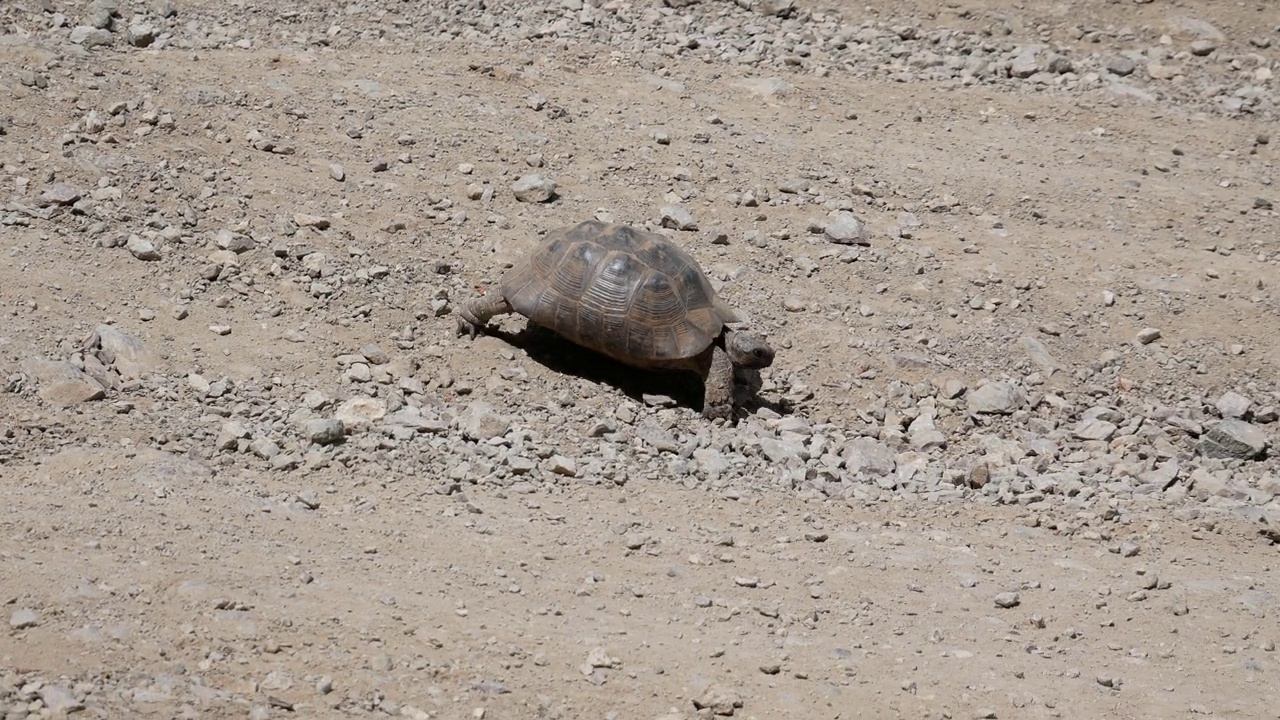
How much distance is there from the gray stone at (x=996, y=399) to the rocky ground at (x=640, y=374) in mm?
38

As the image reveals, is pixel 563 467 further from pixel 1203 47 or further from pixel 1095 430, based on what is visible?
pixel 1203 47

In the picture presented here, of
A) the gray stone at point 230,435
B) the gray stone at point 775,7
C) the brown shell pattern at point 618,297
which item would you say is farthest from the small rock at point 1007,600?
the gray stone at point 775,7

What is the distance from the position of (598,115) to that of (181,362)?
543cm

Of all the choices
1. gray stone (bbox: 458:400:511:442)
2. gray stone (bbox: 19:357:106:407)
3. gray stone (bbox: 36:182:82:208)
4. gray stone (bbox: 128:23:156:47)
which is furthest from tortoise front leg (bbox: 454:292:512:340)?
gray stone (bbox: 128:23:156:47)

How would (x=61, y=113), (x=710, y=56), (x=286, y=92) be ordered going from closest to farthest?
(x=61, y=113), (x=286, y=92), (x=710, y=56)

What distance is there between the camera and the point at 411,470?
7625 millimetres

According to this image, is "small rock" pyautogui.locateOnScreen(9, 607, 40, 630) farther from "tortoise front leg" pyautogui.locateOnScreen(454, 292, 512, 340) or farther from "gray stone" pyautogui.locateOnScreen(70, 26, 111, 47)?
"gray stone" pyautogui.locateOnScreen(70, 26, 111, 47)

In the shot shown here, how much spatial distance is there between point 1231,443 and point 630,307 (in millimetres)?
4396

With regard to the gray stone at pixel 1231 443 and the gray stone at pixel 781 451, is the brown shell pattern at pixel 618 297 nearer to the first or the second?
the gray stone at pixel 781 451

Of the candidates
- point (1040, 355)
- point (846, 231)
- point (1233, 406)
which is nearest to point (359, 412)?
point (846, 231)

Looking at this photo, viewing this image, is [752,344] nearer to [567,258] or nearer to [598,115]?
[567,258]

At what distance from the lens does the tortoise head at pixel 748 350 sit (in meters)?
9.07

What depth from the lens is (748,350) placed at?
9055mm

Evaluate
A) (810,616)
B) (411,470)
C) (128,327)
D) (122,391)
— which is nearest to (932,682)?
(810,616)
